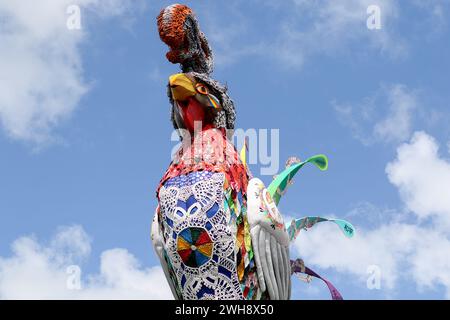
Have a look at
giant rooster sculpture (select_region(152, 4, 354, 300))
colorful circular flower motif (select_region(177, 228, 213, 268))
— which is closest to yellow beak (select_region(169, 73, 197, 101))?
giant rooster sculpture (select_region(152, 4, 354, 300))

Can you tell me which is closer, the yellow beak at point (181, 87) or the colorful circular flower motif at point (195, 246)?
the colorful circular flower motif at point (195, 246)

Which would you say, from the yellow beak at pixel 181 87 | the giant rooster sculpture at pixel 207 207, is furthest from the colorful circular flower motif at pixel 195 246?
the yellow beak at pixel 181 87

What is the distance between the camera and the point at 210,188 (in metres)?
7.09

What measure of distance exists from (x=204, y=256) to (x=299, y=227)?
81.1 inches

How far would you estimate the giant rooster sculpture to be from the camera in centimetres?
699

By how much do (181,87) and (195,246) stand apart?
4.77 ft

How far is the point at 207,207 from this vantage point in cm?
702

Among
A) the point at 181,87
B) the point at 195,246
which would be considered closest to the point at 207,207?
the point at 195,246

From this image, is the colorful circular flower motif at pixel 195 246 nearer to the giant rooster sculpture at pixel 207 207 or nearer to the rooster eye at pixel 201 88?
the giant rooster sculpture at pixel 207 207

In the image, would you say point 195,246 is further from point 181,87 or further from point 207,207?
point 181,87

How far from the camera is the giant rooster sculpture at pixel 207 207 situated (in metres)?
6.99

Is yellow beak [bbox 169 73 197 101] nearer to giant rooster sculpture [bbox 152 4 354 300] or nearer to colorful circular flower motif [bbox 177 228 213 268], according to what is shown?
giant rooster sculpture [bbox 152 4 354 300]

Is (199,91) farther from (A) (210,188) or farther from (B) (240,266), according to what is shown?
(B) (240,266)
